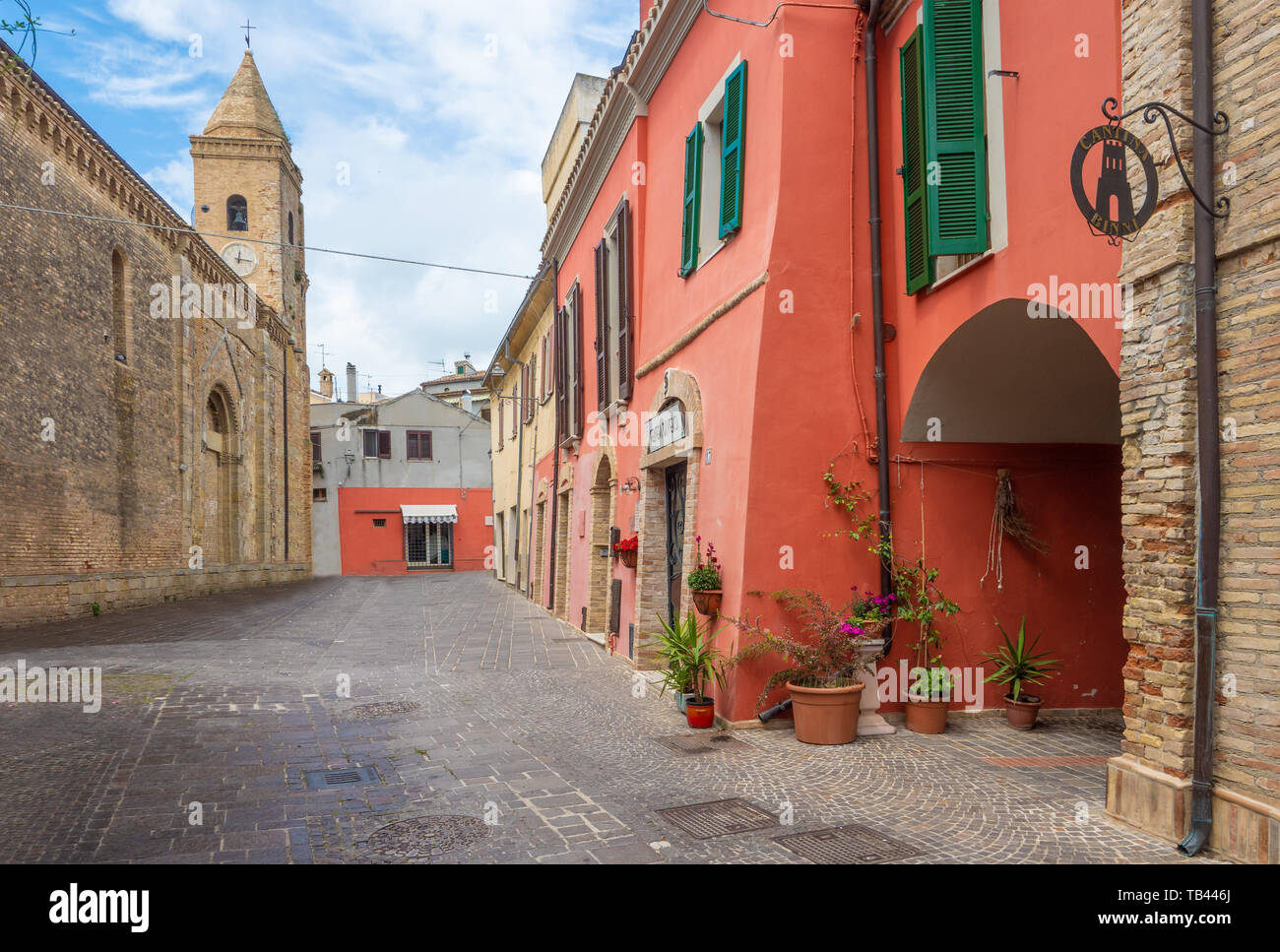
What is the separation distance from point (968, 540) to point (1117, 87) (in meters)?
3.69

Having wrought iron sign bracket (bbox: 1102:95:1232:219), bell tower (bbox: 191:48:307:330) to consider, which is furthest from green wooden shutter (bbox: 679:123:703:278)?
bell tower (bbox: 191:48:307:330)

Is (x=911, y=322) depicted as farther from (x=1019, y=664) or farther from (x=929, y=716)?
(x=929, y=716)

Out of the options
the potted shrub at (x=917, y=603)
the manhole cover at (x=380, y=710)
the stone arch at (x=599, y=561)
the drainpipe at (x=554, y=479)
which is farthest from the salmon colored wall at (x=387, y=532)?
the potted shrub at (x=917, y=603)

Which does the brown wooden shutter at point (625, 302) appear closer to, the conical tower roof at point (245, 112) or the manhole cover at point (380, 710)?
the manhole cover at point (380, 710)

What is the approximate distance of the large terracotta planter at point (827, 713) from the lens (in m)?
6.48

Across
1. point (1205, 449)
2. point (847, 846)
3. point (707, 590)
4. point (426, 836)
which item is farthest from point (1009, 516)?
point (426, 836)

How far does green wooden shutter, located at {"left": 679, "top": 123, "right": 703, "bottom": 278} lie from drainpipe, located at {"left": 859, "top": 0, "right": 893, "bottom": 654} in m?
2.21

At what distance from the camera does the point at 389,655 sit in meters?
11.5

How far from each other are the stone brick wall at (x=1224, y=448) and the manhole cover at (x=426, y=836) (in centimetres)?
345

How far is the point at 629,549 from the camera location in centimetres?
1084

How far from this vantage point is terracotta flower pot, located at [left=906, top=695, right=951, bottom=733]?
6.82m

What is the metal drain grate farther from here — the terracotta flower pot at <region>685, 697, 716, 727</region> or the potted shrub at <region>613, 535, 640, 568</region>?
the potted shrub at <region>613, 535, 640, 568</region>

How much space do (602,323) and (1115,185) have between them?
9.13m

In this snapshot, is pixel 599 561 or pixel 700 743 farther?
pixel 599 561
